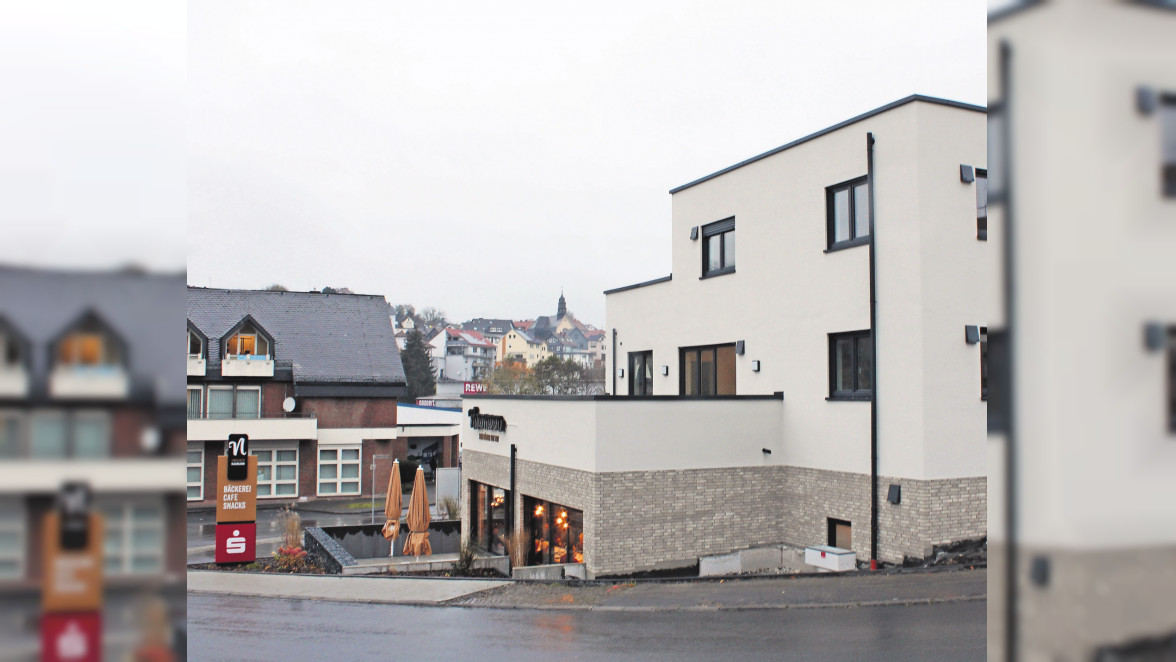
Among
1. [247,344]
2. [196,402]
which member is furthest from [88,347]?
[247,344]

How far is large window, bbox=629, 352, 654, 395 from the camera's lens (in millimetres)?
20031

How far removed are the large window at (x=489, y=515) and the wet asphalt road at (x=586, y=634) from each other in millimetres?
6276

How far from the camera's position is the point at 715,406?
48.2ft

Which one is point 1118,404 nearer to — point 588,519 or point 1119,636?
point 1119,636

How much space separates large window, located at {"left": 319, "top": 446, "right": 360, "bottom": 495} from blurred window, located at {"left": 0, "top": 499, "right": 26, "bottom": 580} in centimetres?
3428

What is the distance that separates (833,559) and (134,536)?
13.5 meters

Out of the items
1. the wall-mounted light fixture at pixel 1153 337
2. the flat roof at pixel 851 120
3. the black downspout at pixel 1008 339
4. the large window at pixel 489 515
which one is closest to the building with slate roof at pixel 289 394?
the large window at pixel 489 515

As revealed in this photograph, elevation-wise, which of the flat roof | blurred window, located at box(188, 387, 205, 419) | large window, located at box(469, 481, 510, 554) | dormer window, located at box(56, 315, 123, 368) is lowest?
large window, located at box(469, 481, 510, 554)

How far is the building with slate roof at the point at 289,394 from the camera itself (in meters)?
31.9

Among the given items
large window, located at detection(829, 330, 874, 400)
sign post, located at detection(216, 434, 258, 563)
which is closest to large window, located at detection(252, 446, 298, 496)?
sign post, located at detection(216, 434, 258, 563)

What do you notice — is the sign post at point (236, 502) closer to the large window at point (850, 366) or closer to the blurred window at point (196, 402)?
the large window at point (850, 366)

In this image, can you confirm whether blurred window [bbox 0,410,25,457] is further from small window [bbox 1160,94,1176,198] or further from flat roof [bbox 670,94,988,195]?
flat roof [bbox 670,94,988,195]

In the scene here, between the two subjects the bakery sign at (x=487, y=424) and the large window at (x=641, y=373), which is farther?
the large window at (x=641, y=373)

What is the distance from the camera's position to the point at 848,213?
14.1 m
